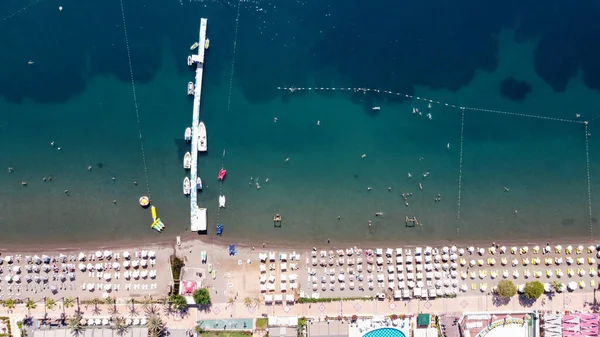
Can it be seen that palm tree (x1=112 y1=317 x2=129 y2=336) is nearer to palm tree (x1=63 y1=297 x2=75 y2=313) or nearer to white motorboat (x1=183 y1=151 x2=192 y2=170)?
palm tree (x1=63 y1=297 x2=75 y2=313)

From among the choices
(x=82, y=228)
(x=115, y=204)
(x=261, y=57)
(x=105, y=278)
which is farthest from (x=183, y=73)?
(x=105, y=278)

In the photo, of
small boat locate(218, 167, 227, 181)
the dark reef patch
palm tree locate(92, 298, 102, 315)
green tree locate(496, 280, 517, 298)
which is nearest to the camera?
green tree locate(496, 280, 517, 298)

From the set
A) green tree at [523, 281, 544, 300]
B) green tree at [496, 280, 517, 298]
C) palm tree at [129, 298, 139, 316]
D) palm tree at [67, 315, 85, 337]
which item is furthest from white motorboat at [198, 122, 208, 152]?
green tree at [523, 281, 544, 300]

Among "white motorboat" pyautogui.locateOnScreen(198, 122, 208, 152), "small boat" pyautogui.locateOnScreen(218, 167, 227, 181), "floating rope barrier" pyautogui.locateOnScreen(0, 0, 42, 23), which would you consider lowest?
"small boat" pyautogui.locateOnScreen(218, 167, 227, 181)

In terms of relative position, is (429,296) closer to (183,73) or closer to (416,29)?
(416,29)

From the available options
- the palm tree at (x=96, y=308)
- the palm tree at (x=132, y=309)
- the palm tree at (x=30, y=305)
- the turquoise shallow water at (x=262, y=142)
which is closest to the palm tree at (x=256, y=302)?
the turquoise shallow water at (x=262, y=142)

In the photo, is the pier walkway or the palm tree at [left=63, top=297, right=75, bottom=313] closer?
the palm tree at [left=63, top=297, right=75, bottom=313]
